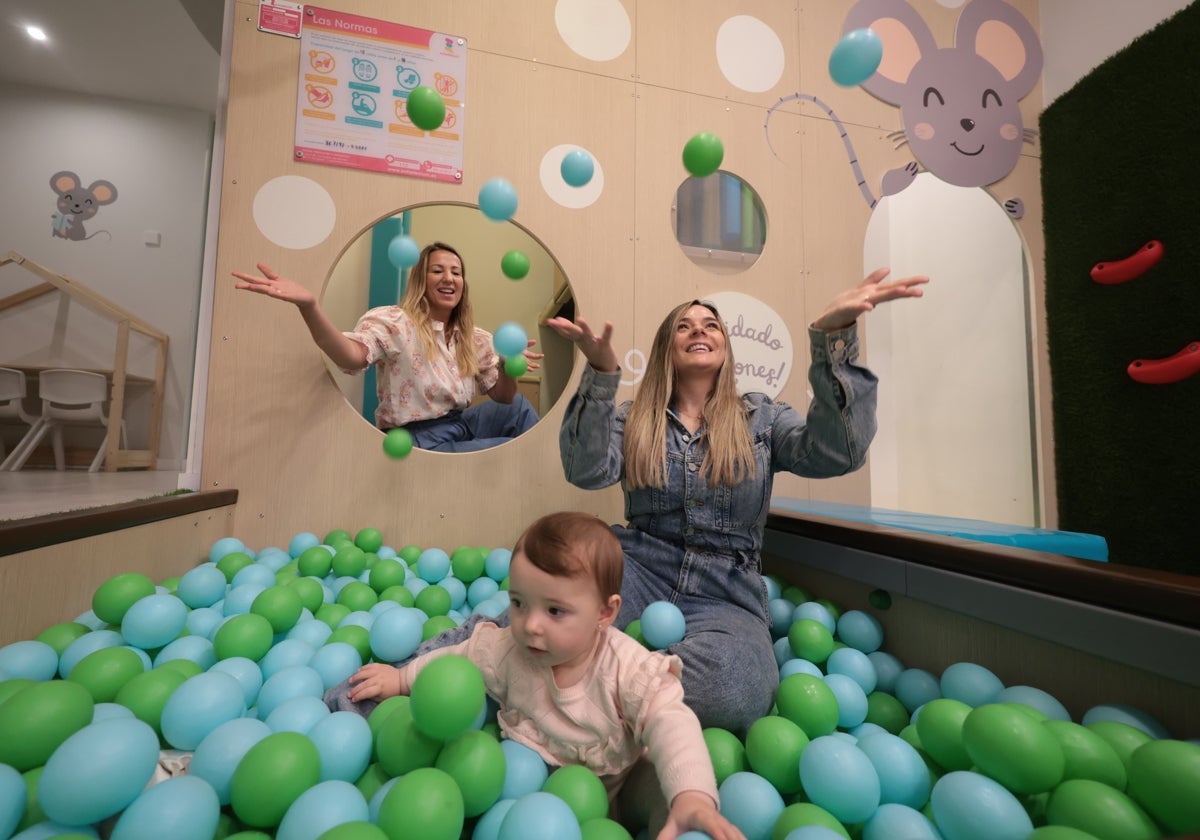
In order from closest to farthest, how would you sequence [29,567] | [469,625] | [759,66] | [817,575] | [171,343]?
[29,567] < [469,625] < [817,575] < [759,66] < [171,343]

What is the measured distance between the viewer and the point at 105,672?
78cm

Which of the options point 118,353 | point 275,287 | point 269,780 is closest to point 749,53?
point 275,287

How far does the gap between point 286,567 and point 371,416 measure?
589mm

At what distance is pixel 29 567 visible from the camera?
2.94ft

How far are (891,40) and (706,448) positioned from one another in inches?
76.2

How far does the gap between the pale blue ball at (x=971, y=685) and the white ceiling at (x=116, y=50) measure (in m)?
4.19

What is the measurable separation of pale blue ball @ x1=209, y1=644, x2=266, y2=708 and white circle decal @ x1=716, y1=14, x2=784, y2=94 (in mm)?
2151

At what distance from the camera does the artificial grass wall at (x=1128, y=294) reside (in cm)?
175

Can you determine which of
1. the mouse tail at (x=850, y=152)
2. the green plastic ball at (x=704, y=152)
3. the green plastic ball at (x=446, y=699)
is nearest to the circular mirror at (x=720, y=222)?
the mouse tail at (x=850, y=152)

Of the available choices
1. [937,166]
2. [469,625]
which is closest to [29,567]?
[469,625]

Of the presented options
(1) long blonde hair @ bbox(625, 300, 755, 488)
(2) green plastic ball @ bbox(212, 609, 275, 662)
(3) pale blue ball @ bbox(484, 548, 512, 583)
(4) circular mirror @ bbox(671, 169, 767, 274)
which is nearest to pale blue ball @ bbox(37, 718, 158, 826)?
(2) green plastic ball @ bbox(212, 609, 275, 662)

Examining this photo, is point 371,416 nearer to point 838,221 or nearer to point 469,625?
point 469,625

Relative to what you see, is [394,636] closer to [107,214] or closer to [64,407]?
[64,407]

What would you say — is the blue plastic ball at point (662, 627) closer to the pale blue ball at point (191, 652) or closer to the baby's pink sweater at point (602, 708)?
the baby's pink sweater at point (602, 708)
